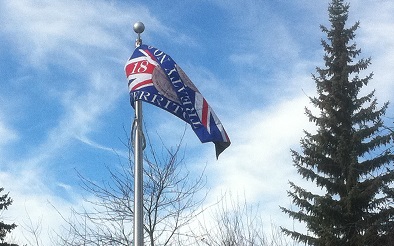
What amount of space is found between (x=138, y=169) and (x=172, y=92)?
4.48 ft

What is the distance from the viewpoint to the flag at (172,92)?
9414mm

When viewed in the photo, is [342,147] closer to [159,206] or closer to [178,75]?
[159,206]

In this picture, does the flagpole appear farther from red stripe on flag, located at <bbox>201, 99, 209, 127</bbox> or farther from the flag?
red stripe on flag, located at <bbox>201, 99, 209, 127</bbox>

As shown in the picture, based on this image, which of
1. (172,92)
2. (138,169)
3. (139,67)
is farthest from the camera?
(139,67)

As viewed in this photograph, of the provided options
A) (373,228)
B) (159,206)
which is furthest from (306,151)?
(159,206)

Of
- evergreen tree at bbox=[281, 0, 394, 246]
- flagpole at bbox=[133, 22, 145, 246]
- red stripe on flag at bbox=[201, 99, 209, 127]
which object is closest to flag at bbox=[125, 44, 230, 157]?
red stripe on flag at bbox=[201, 99, 209, 127]

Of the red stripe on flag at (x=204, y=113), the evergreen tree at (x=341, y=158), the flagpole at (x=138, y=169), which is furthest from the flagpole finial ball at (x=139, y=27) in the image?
the evergreen tree at (x=341, y=158)

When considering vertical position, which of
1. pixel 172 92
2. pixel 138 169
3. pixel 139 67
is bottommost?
pixel 138 169

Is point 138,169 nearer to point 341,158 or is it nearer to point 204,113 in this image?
point 204,113

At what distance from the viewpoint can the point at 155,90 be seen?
943cm

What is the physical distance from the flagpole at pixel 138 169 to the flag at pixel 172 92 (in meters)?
0.26

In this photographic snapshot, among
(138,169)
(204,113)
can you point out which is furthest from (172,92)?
(138,169)

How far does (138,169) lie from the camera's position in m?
8.81

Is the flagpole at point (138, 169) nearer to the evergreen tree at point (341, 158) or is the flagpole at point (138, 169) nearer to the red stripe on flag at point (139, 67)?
the red stripe on flag at point (139, 67)
